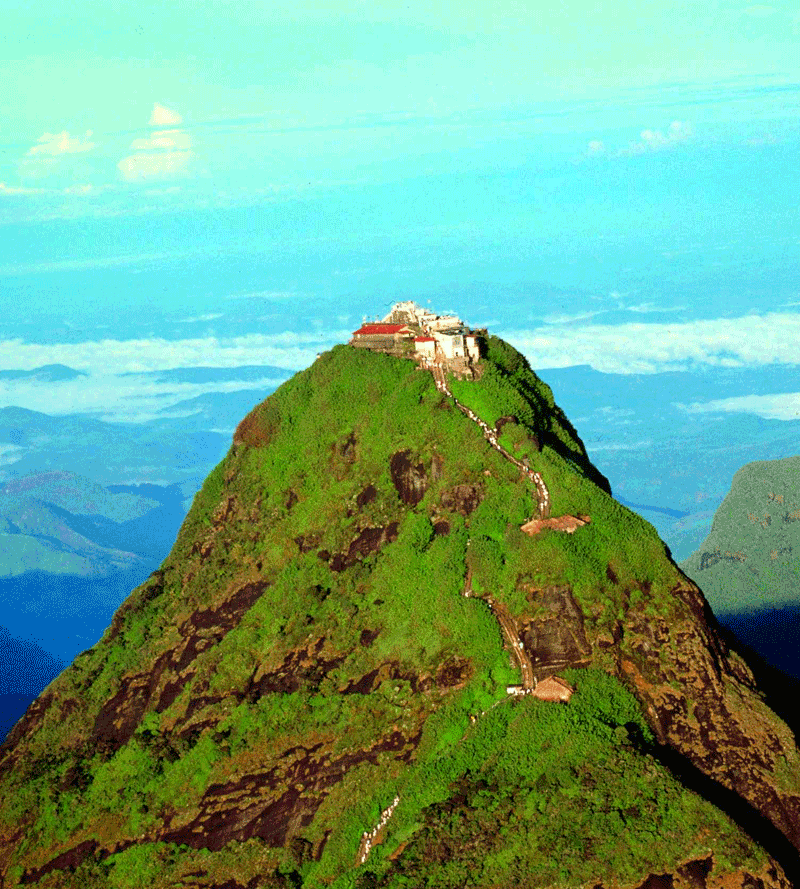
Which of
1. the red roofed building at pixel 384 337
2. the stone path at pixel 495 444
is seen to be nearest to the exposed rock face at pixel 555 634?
the stone path at pixel 495 444

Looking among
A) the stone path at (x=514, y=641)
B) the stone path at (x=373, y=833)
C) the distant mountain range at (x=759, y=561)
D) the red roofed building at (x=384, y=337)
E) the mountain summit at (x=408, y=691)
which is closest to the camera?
the mountain summit at (x=408, y=691)

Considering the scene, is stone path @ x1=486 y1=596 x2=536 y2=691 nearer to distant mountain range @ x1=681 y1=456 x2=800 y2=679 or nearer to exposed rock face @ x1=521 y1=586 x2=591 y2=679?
exposed rock face @ x1=521 y1=586 x2=591 y2=679

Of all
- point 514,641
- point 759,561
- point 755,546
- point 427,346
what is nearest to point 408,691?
point 514,641

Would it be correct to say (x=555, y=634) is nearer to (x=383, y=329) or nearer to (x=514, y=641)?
(x=514, y=641)

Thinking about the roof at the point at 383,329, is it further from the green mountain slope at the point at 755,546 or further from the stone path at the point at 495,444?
the green mountain slope at the point at 755,546

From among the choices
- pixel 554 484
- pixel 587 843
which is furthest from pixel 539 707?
pixel 554 484

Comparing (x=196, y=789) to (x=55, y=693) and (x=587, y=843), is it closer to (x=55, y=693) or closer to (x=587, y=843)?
(x=55, y=693)
